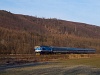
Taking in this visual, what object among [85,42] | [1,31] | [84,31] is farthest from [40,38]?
[84,31]

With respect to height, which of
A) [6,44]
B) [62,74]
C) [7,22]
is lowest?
[62,74]

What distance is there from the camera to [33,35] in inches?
3482

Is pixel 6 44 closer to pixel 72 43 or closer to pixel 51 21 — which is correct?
pixel 72 43

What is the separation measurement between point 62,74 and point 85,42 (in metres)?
88.4

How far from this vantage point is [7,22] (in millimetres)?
104938

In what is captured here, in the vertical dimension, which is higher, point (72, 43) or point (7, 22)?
point (7, 22)

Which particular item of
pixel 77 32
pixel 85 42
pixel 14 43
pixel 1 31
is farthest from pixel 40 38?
pixel 77 32

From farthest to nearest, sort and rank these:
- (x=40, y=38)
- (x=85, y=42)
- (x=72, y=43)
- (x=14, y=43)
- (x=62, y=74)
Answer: (x=85, y=42), (x=72, y=43), (x=40, y=38), (x=14, y=43), (x=62, y=74)

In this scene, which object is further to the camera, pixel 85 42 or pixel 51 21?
pixel 51 21

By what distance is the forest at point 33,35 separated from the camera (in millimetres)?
66931

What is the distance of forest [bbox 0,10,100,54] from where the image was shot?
66931 millimetres

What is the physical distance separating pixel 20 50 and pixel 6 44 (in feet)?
10.9

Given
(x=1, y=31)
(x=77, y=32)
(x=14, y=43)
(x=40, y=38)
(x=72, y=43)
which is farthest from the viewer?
(x=77, y=32)

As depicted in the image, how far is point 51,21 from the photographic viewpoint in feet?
483
